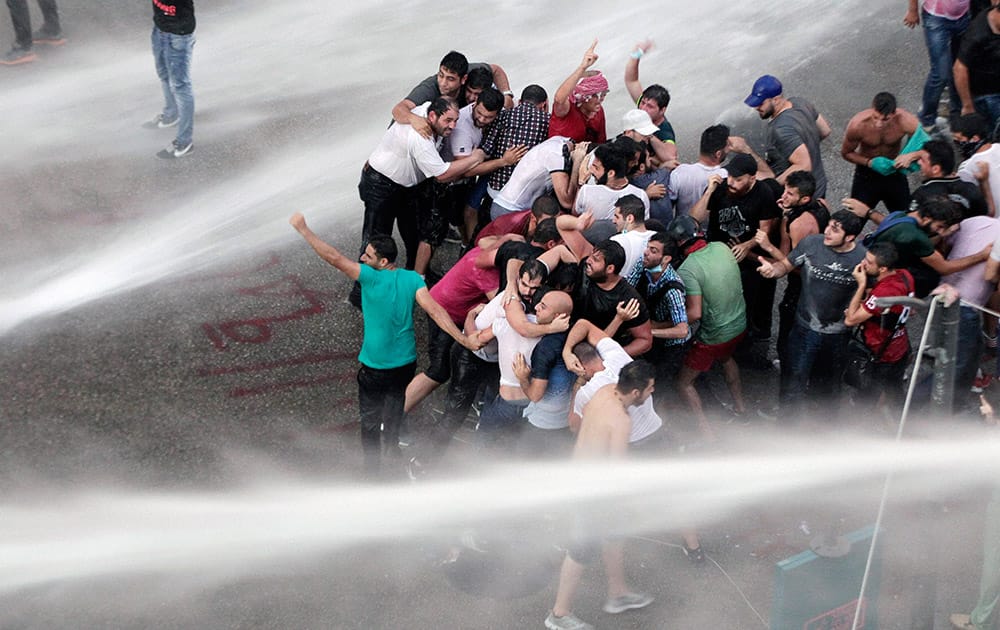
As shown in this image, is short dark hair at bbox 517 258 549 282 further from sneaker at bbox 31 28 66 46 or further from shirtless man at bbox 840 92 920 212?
sneaker at bbox 31 28 66 46

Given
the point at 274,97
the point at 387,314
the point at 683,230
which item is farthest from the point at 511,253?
the point at 274,97

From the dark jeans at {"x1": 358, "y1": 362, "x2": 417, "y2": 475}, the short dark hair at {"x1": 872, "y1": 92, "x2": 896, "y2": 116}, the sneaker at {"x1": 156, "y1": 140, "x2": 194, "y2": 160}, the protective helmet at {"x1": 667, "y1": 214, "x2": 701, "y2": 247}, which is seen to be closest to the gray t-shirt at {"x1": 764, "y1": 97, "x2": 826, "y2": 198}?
the short dark hair at {"x1": 872, "y1": 92, "x2": 896, "y2": 116}

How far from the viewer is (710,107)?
38.5ft

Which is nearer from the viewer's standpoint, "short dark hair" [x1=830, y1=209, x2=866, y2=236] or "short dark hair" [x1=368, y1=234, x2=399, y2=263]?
"short dark hair" [x1=368, y1=234, x2=399, y2=263]

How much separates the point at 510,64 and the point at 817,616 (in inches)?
346

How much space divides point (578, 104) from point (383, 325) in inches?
115

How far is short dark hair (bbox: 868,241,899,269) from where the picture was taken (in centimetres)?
646

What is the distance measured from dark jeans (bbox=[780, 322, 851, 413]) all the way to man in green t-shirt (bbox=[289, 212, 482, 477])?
2105 mm

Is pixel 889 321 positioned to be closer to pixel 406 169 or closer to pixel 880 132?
pixel 880 132

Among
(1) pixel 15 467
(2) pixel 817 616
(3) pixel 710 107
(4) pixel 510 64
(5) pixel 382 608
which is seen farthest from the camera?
(4) pixel 510 64

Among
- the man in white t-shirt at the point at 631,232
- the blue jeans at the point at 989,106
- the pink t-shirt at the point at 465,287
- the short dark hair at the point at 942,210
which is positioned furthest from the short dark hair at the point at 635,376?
the blue jeans at the point at 989,106

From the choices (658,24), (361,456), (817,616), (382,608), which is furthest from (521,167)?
(658,24)

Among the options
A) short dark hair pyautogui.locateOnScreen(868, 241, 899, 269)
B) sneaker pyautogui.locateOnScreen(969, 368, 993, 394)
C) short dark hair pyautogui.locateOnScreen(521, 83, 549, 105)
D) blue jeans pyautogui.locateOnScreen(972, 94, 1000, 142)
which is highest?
short dark hair pyautogui.locateOnScreen(521, 83, 549, 105)

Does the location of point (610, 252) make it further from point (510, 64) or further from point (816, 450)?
point (510, 64)
